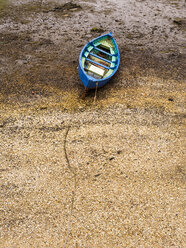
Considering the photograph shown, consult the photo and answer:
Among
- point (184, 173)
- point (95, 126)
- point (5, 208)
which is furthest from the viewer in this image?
point (95, 126)

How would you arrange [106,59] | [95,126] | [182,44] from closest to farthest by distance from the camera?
1. [95,126]
2. [106,59]
3. [182,44]

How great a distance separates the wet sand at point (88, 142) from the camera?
5.06 metres

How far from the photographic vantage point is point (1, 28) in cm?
1080

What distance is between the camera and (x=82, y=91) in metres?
8.10

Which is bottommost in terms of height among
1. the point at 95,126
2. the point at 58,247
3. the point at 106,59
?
the point at 58,247

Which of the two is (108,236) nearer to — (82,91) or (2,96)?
(82,91)

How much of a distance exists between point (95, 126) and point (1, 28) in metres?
8.59

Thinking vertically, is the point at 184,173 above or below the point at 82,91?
below

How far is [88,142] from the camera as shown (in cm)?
655

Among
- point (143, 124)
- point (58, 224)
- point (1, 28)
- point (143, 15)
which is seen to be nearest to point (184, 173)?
point (143, 124)

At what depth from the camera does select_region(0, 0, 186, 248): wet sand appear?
5062 mm

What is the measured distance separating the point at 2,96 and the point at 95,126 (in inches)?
159

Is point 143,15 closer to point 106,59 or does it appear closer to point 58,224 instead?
point 106,59

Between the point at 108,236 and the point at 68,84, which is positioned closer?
the point at 108,236
